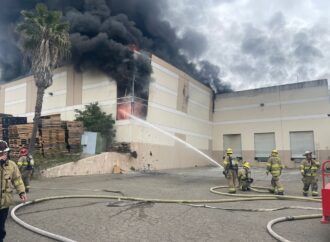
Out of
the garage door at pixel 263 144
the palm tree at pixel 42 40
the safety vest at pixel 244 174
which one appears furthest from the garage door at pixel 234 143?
the safety vest at pixel 244 174

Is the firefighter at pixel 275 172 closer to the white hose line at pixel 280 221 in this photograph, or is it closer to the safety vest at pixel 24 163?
the white hose line at pixel 280 221

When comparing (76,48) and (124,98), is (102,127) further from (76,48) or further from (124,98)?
(76,48)

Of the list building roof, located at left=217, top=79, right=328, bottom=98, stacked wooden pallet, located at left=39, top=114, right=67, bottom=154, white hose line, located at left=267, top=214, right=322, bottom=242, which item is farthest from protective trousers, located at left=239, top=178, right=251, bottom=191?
building roof, located at left=217, top=79, right=328, bottom=98

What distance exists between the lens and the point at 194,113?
96.4 feet

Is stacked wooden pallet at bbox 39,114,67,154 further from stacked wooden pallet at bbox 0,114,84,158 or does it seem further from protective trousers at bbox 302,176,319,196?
protective trousers at bbox 302,176,319,196

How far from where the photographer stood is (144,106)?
75.9 ft

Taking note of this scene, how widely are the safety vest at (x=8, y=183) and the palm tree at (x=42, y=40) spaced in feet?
45.7

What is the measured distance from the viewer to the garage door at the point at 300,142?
92.3 feet

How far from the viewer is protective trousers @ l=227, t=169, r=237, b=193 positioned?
10.8 metres

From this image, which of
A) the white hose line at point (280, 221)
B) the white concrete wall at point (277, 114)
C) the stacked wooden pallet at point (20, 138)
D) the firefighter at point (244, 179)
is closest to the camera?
the white hose line at point (280, 221)

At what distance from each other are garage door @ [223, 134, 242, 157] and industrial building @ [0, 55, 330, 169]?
91 mm

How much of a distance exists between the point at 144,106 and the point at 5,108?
15.4m

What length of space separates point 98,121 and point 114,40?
631 cm

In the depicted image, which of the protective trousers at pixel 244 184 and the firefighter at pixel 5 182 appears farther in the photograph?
the protective trousers at pixel 244 184
